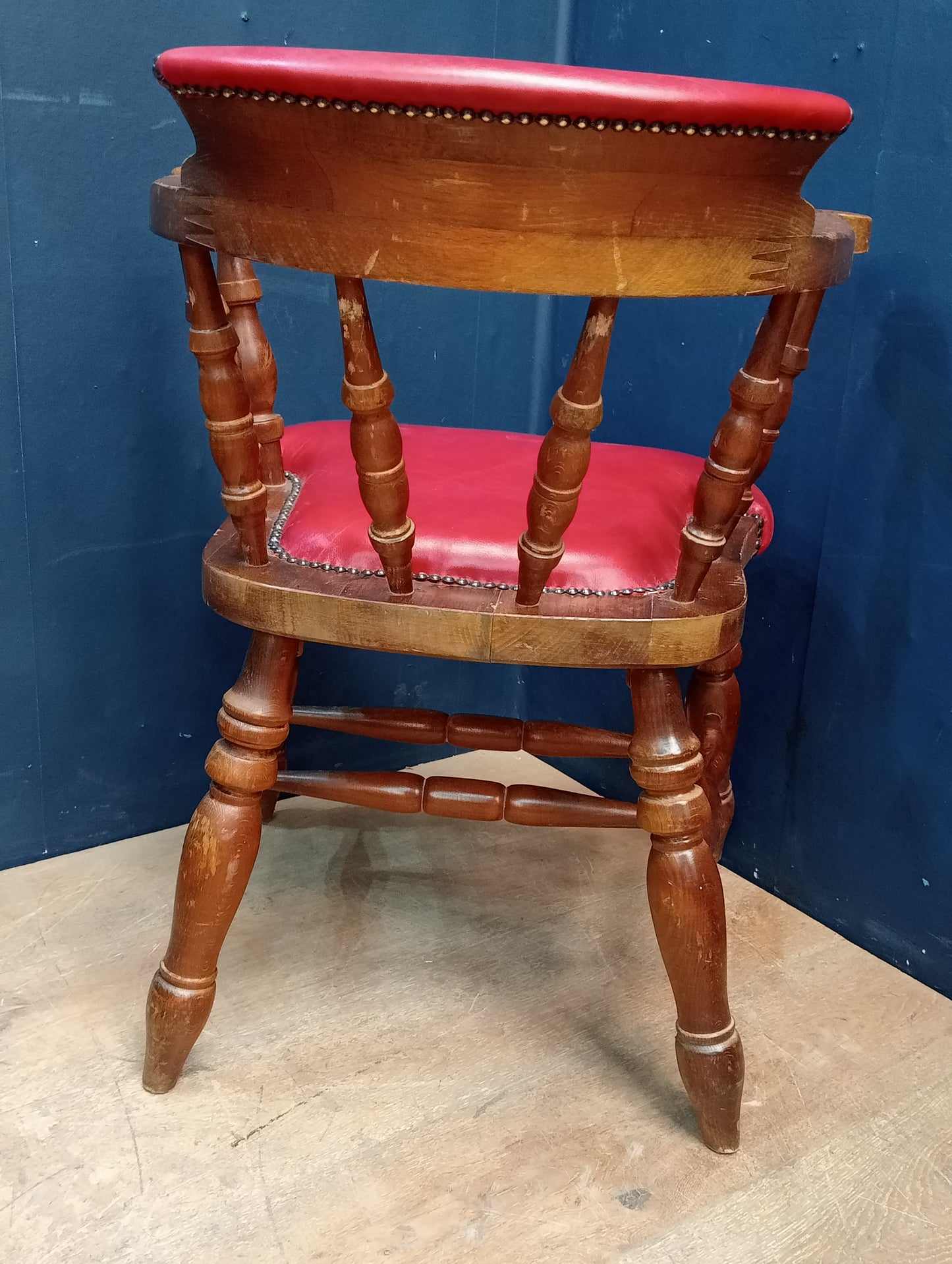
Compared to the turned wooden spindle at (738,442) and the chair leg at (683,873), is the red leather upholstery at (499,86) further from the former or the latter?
the chair leg at (683,873)

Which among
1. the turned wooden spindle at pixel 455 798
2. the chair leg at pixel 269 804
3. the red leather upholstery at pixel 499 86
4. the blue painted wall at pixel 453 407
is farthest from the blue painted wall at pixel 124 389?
the red leather upholstery at pixel 499 86

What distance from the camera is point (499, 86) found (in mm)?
677

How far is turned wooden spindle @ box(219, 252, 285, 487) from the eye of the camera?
1.13m

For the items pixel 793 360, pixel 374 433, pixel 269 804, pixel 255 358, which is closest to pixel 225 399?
pixel 374 433

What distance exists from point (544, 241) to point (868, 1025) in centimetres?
93

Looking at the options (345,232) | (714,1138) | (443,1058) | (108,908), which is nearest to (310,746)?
(108,908)

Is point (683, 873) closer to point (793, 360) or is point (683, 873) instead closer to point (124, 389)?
point (793, 360)

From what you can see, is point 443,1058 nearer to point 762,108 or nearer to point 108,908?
point 108,908

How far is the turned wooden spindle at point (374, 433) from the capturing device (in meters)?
0.80

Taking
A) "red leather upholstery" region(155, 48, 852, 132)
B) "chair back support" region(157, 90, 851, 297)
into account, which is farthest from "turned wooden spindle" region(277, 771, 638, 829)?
"red leather upholstery" region(155, 48, 852, 132)

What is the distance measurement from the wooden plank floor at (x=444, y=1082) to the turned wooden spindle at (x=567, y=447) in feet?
1.82

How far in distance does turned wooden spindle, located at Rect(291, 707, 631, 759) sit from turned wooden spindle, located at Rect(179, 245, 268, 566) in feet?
1.22

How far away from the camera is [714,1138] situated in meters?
1.09

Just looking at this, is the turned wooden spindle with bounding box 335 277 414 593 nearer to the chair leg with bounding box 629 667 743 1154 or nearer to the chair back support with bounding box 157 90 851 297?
the chair back support with bounding box 157 90 851 297
